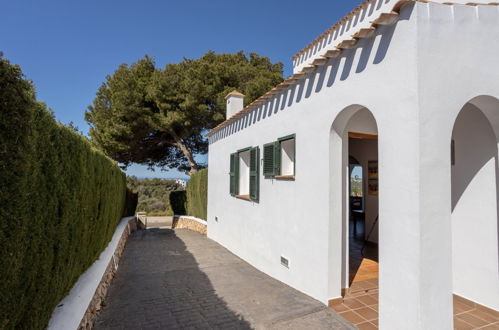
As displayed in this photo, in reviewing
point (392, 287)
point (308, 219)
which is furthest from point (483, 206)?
point (308, 219)

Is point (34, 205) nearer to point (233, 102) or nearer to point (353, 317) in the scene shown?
point (353, 317)

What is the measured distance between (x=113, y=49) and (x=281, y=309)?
44.3ft

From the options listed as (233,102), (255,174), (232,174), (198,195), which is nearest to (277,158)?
(255,174)

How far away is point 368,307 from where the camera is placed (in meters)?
4.29

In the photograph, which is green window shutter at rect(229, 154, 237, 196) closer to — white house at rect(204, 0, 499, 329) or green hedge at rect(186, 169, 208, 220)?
white house at rect(204, 0, 499, 329)

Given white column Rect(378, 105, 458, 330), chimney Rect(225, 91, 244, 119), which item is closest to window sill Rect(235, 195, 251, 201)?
chimney Rect(225, 91, 244, 119)

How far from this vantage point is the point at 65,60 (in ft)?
38.4

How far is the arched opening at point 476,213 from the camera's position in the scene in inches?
151

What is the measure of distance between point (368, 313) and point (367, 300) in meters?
0.43

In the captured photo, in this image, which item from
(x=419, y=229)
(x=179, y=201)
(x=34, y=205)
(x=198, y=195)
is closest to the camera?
(x=34, y=205)

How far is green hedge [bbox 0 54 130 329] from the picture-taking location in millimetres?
1961

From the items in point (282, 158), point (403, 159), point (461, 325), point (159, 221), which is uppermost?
point (282, 158)

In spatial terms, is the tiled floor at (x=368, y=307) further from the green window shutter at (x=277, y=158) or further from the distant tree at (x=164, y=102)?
the distant tree at (x=164, y=102)

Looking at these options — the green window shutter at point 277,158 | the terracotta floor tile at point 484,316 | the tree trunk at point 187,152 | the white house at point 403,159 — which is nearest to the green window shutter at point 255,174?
the white house at point 403,159
